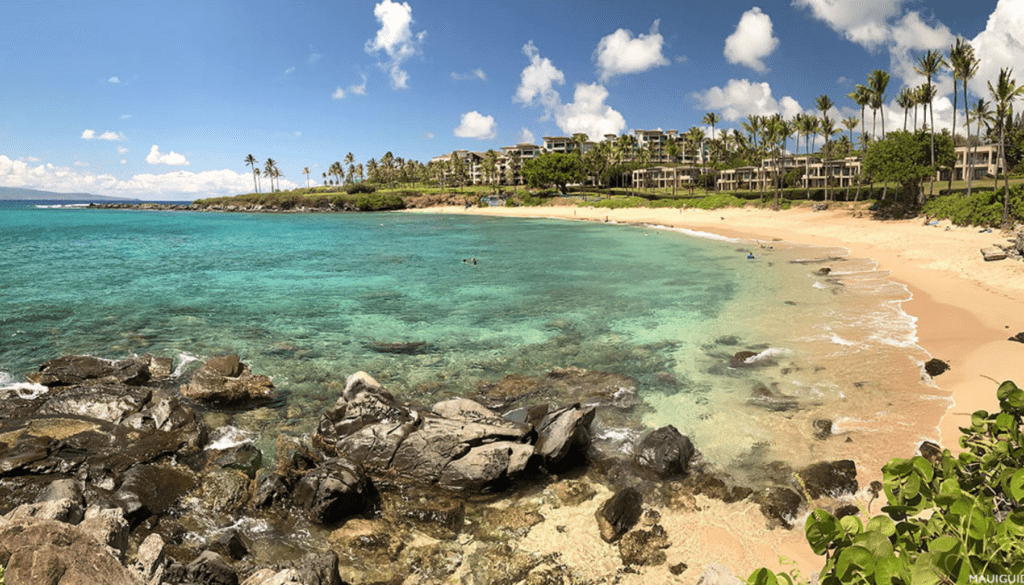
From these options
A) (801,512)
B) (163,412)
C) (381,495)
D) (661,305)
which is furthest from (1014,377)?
(163,412)

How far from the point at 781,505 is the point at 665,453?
2.45 meters

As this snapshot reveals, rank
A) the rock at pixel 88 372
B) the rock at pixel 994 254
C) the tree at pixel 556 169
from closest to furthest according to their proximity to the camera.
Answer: the rock at pixel 88 372, the rock at pixel 994 254, the tree at pixel 556 169

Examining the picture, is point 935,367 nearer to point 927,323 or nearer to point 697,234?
point 927,323

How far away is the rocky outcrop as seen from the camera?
11.6 m

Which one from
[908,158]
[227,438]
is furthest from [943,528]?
[908,158]

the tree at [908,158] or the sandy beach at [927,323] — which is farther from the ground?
the tree at [908,158]

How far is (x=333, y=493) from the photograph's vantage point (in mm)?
10336

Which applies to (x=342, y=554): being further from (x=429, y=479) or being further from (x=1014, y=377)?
(x=1014, y=377)

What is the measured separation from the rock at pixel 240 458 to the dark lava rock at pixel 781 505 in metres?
11.1

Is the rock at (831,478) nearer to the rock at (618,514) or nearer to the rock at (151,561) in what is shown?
the rock at (618,514)

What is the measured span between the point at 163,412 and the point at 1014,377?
23.2 metres

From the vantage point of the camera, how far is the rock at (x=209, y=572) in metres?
7.69

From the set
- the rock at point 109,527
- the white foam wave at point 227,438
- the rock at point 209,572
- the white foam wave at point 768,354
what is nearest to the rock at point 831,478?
the white foam wave at point 768,354

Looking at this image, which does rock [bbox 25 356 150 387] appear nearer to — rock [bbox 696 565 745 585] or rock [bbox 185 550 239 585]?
rock [bbox 185 550 239 585]
